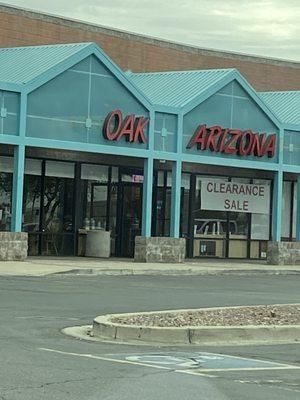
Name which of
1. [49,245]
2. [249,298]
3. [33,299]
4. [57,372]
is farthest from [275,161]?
[57,372]

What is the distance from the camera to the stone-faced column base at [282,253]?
34.4m

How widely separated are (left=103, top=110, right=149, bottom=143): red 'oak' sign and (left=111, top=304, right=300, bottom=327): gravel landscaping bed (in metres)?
14.9

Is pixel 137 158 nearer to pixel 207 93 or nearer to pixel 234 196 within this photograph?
pixel 207 93

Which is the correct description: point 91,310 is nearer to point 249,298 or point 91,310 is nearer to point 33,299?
point 33,299

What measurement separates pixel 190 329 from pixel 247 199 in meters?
25.2

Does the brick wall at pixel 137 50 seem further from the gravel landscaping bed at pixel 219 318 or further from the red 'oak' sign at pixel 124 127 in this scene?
the gravel landscaping bed at pixel 219 318

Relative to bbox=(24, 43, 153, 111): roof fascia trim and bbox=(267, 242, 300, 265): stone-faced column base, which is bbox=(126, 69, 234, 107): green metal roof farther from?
bbox=(267, 242, 300, 265): stone-faced column base

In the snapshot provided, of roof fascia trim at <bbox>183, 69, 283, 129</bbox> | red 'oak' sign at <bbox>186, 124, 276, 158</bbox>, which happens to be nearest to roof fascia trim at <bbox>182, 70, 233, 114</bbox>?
roof fascia trim at <bbox>183, 69, 283, 129</bbox>

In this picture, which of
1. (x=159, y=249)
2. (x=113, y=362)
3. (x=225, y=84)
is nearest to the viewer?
(x=113, y=362)

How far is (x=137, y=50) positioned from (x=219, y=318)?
28.3m

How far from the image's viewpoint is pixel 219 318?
14305 millimetres

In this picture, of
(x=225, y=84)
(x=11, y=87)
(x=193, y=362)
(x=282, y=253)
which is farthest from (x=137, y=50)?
(x=193, y=362)

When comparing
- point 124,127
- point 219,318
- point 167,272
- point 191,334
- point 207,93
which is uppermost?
point 207,93

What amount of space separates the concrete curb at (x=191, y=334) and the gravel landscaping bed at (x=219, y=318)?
1.67 ft
